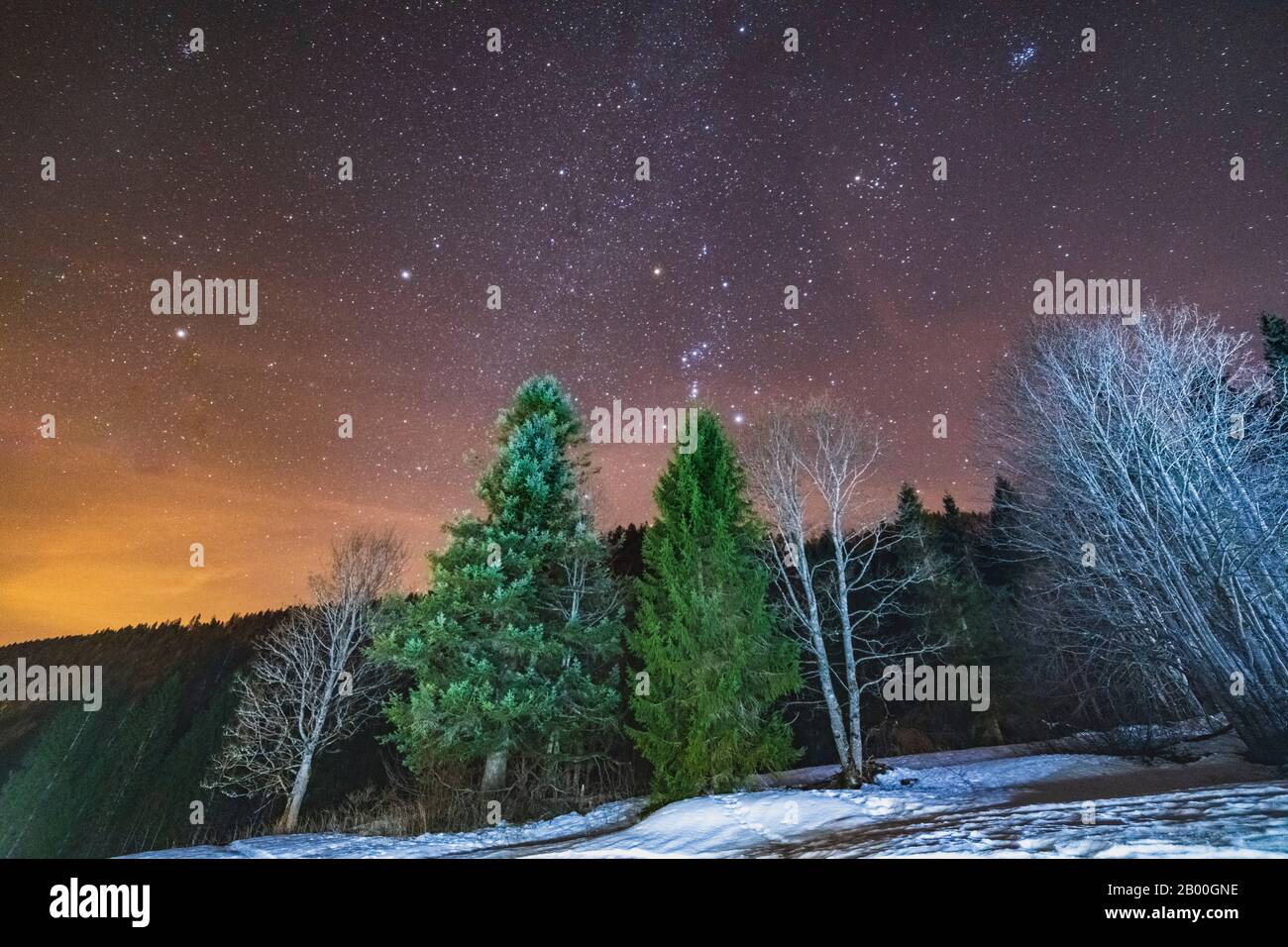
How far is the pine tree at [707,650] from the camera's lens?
1166 centimetres

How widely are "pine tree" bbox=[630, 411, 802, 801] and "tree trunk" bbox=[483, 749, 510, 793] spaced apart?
356 cm

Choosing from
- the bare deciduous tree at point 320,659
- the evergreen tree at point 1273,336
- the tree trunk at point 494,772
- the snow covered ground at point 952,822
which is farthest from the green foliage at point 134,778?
the evergreen tree at point 1273,336

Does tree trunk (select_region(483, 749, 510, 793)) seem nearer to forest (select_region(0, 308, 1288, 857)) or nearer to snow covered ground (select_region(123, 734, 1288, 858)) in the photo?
forest (select_region(0, 308, 1288, 857))

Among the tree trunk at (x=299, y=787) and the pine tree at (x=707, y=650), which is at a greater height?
the pine tree at (x=707, y=650)

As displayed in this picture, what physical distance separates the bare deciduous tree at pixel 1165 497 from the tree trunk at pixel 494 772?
14282 mm

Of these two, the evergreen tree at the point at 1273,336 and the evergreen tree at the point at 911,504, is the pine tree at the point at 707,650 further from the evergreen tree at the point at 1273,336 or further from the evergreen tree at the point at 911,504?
the evergreen tree at the point at 1273,336

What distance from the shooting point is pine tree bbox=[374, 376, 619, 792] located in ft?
43.5

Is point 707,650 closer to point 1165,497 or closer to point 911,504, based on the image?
point 1165,497

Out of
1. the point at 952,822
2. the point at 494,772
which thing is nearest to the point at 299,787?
the point at 494,772

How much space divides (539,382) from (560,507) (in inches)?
158

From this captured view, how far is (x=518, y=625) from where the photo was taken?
564 inches

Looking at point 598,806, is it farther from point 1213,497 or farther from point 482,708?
point 1213,497

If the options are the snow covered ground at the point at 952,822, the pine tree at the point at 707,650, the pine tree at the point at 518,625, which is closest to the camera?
the snow covered ground at the point at 952,822
